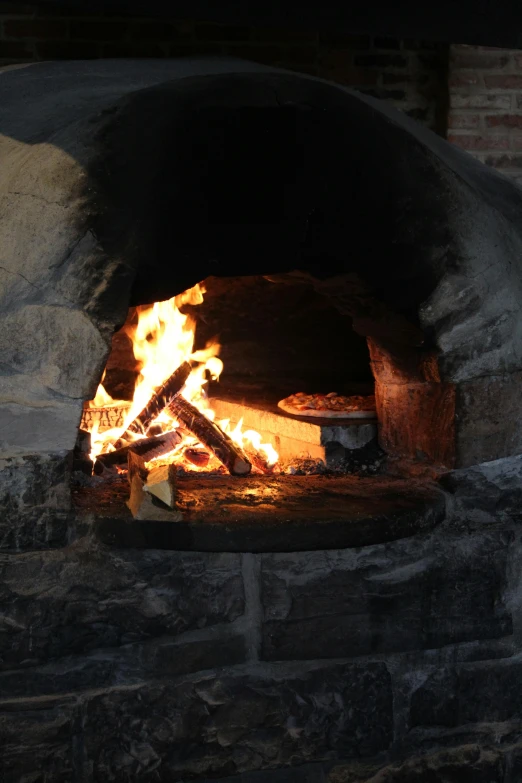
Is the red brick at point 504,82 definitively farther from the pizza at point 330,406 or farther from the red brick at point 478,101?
the pizza at point 330,406

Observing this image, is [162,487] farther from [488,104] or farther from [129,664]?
[488,104]

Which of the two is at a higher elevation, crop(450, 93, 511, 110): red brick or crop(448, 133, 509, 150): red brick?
crop(450, 93, 511, 110): red brick

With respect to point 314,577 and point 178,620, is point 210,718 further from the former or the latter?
point 314,577

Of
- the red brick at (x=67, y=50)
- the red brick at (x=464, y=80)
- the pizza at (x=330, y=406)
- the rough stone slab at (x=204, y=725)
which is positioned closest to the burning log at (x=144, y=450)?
the pizza at (x=330, y=406)

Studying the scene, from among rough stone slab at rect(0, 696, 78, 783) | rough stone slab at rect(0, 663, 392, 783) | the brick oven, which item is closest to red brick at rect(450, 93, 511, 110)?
the brick oven

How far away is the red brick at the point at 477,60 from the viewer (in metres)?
3.95

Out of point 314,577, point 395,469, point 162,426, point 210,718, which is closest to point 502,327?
point 395,469

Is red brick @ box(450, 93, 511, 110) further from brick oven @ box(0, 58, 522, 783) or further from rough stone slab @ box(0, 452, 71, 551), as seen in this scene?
rough stone slab @ box(0, 452, 71, 551)

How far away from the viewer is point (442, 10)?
81.3 inches

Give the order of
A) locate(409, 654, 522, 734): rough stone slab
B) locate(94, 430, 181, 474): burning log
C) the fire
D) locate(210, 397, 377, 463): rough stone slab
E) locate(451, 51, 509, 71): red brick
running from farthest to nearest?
1. locate(451, 51, 509, 71): red brick
2. the fire
3. locate(210, 397, 377, 463): rough stone slab
4. locate(94, 430, 181, 474): burning log
5. locate(409, 654, 522, 734): rough stone slab

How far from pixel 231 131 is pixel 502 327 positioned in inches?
36.2

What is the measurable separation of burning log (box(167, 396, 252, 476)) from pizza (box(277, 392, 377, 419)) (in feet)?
0.83

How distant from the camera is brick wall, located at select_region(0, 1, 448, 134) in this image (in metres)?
3.60

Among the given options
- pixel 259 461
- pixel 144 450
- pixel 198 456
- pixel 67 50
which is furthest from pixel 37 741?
pixel 67 50
